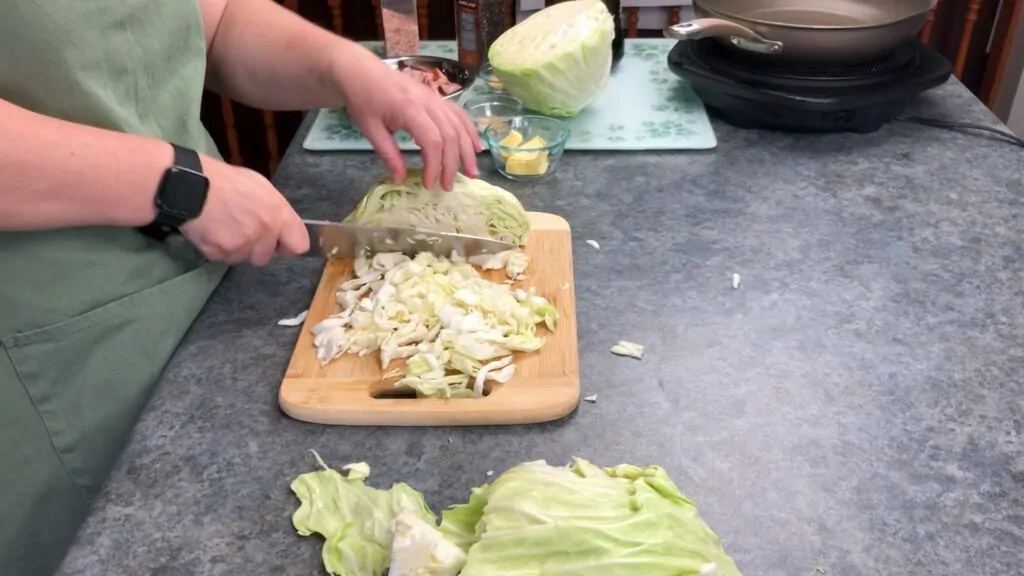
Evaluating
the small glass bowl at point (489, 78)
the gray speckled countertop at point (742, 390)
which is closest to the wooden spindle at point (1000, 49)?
the gray speckled countertop at point (742, 390)

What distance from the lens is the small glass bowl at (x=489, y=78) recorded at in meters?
1.69

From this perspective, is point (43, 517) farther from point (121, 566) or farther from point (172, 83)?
point (172, 83)

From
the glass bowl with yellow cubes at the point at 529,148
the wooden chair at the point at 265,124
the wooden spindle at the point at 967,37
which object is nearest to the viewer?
the glass bowl with yellow cubes at the point at 529,148

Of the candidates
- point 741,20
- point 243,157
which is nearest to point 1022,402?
point 741,20

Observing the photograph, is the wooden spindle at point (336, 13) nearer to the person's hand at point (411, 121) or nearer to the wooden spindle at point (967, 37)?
the person's hand at point (411, 121)

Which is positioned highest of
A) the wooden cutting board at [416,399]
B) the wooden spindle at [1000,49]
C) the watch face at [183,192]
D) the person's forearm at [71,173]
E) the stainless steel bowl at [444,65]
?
the person's forearm at [71,173]

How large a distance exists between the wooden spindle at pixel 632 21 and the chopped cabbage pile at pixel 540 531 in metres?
1.83

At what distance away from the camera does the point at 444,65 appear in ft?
5.57

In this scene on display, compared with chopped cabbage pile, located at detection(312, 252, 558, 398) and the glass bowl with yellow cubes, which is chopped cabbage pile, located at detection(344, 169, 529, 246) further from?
the glass bowl with yellow cubes

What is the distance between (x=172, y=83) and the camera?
3.50 feet

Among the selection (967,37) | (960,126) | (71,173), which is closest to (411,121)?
(71,173)

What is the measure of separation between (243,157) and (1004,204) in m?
2.09

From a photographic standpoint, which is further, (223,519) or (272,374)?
(272,374)

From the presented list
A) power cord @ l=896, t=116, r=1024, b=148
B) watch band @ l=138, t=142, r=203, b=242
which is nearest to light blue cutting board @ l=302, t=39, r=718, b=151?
power cord @ l=896, t=116, r=1024, b=148
